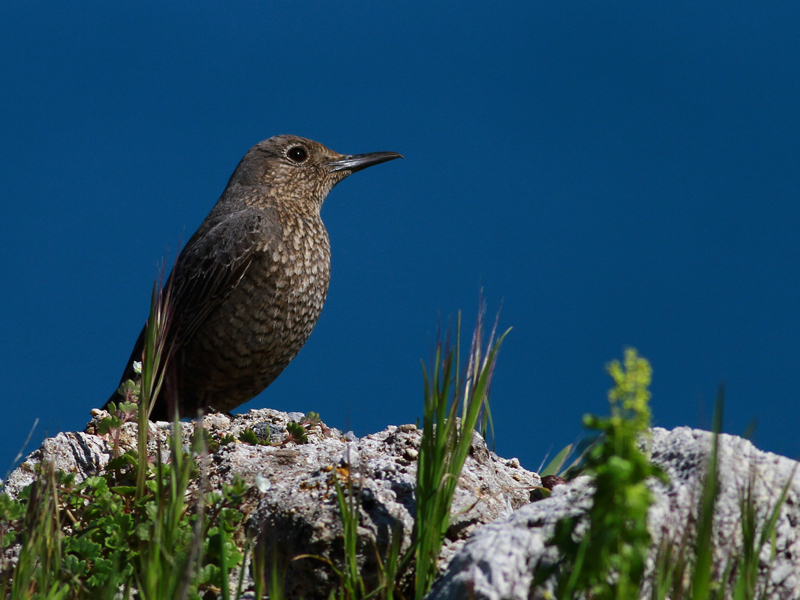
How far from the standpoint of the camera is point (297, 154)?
24.7 ft

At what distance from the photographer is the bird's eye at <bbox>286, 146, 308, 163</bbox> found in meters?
7.49

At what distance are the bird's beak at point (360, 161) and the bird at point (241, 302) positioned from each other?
2.89 feet

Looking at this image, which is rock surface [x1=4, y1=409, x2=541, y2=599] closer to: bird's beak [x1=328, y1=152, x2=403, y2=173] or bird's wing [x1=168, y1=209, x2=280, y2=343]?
bird's wing [x1=168, y1=209, x2=280, y2=343]

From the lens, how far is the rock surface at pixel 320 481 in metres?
3.09

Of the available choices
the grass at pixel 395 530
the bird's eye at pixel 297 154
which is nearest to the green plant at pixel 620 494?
the grass at pixel 395 530

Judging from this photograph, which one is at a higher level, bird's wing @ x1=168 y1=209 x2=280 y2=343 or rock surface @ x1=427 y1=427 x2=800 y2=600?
bird's wing @ x1=168 y1=209 x2=280 y2=343

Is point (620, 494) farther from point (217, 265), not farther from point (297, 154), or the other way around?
point (297, 154)

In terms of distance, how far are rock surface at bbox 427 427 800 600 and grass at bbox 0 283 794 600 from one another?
7cm

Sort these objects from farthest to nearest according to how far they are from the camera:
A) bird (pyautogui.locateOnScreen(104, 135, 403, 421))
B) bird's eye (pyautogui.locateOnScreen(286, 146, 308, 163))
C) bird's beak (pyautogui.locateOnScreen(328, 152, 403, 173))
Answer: bird's beak (pyautogui.locateOnScreen(328, 152, 403, 173)) → bird's eye (pyautogui.locateOnScreen(286, 146, 308, 163)) → bird (pyautogui.locateOnScreen(104, 135, 403, 421))

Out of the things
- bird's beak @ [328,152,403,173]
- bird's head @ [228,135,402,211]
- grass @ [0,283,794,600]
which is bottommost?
grass @ [0,283,794,600]

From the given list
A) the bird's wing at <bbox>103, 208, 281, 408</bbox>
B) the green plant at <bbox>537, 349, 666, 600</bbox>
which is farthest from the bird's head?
the green plant at <bbox>537, 349, 666, 600</bbox>

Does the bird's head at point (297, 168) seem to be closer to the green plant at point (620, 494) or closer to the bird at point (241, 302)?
the bird at point (241, 302)

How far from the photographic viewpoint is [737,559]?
2.50m

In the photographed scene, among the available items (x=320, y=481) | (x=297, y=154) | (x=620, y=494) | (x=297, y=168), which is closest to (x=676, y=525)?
(x=620, y=494)
